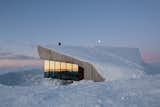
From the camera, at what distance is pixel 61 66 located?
73.1ft

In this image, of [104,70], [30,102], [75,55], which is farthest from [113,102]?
[75,55]

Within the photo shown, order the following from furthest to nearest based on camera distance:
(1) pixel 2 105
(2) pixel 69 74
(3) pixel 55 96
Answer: (2) pixel 69 74 < (3) pixel 55 96 < (1) pixel 2 105

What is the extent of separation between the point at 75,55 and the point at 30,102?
14489 mm

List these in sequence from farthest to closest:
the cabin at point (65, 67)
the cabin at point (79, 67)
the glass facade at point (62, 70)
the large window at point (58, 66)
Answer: the large window at point (58, 66)
the glass facade at point (62, 70)
the cabin at point (65, 67)
the cabin at point (79, 67)

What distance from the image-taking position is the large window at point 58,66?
2112 centimetres

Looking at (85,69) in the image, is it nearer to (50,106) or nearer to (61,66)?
(61,66)

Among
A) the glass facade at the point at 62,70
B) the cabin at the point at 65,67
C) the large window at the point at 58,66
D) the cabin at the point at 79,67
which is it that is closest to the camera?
the cabin at the point at 79,67

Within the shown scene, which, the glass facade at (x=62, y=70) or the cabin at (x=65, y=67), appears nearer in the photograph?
the cabin at (x=65, y=67)

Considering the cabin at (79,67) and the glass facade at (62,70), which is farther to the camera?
the glass facade at (62,70)

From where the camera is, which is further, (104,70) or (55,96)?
(104,70)

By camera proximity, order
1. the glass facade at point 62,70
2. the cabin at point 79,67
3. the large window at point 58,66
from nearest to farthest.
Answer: the cabin at point 79,67 < the glass facade at point 62,70 < the large window at point 58,66

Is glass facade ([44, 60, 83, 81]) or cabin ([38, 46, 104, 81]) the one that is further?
glass facade ([44, 60, 83, 81])

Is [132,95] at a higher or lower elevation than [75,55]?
lower

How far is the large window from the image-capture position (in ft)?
69.3
